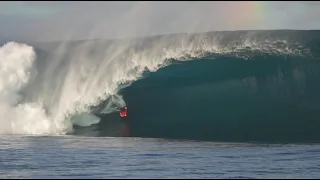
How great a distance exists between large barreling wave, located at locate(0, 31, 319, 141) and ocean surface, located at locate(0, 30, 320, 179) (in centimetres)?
5

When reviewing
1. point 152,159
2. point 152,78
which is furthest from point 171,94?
point 152,159

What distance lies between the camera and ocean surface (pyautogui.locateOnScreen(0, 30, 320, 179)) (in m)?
26.8

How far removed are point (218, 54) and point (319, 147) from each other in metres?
11.5

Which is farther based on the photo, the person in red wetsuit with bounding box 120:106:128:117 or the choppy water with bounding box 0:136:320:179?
the person in red wetsuit with bounding box 120:106:128:117

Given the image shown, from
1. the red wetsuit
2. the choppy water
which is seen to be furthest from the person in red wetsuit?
the choppy water

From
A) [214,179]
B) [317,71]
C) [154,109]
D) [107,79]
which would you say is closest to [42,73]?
[107,79]

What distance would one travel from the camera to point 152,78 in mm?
31875

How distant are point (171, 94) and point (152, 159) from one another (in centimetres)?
1372

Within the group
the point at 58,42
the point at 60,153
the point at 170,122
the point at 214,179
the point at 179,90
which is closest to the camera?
the point at 214,179

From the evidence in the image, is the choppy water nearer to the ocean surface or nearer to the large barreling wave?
the ocean surface

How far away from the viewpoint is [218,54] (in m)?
33.1

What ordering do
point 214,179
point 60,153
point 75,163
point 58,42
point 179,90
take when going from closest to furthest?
1. point 214,179
2. point 75,163
3. point 60,153
4. point 179,90
5. point 58,42

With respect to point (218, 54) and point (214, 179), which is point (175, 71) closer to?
point (218, 54)

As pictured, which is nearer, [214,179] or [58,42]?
[214,179]
